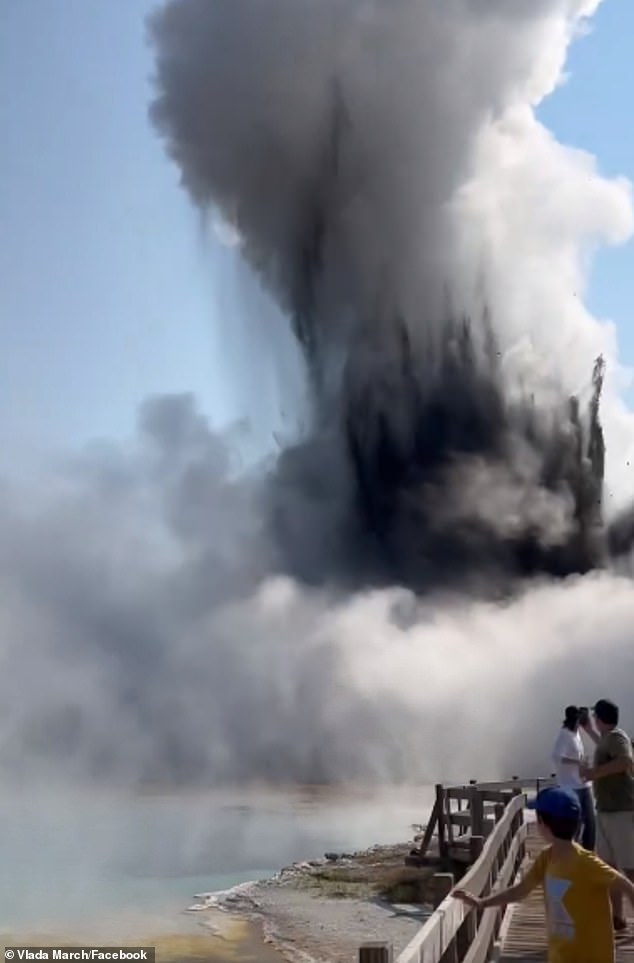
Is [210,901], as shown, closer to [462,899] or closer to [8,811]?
[462,899]

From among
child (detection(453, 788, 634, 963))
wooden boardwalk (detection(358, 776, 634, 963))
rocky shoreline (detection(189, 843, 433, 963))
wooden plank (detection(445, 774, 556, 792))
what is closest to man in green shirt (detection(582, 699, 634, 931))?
wooden boardwalk (detection(358, 776, 634, 963))

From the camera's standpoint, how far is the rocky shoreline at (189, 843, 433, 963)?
25.4 m

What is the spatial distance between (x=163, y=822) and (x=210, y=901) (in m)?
31.8

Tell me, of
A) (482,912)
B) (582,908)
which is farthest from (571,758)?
(582,908)

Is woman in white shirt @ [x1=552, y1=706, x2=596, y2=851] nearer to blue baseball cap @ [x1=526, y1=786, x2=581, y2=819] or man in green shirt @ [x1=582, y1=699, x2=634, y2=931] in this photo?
man in green shirt @ [x1=582, y1=699, x2=634, y2=931]

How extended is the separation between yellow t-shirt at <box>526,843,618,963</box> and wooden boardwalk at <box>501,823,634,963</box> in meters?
5.47

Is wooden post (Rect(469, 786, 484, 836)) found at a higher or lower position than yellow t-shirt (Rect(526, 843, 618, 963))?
higher

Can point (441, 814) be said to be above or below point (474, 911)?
above

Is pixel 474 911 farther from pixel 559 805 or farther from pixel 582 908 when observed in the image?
pixel 559 805

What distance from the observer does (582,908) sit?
19.6 ft

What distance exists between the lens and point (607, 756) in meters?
10.5

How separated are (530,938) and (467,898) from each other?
19.7ft

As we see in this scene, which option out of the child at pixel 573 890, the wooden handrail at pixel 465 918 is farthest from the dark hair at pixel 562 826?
the wooden handrail at pixel 465 918

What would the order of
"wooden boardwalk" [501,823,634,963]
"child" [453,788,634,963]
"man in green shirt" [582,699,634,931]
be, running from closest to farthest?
"child" [453,788,634,963], "man in green shirt" [582,699,634,931], "wooden boardwalk" [501,823,634,963]
